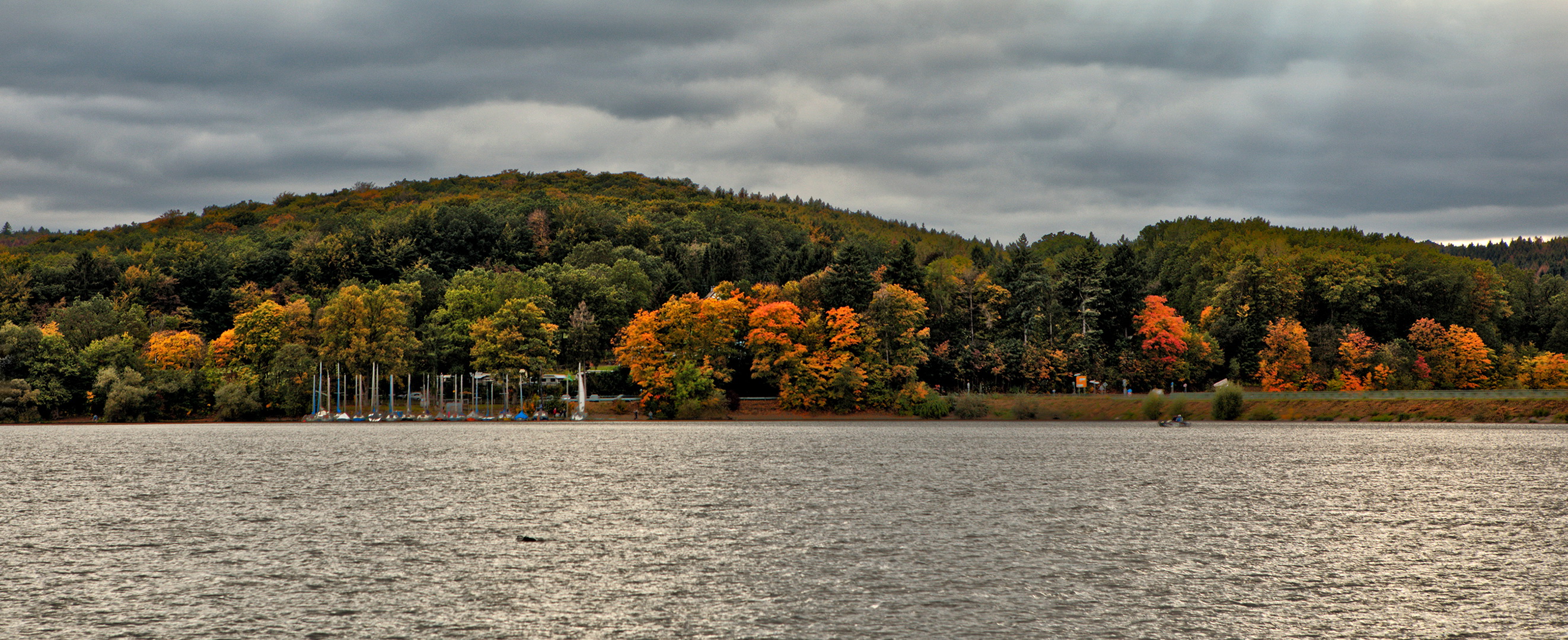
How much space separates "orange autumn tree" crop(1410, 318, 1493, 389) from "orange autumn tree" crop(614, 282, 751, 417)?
9304cm

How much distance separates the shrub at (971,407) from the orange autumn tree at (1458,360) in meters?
60.6

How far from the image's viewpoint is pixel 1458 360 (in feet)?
477

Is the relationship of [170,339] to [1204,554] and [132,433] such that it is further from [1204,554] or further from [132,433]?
[1204,554]

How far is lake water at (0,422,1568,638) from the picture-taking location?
20.8m

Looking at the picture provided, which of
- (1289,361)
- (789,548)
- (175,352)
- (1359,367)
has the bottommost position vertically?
(789,548)

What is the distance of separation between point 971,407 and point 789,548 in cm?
10641

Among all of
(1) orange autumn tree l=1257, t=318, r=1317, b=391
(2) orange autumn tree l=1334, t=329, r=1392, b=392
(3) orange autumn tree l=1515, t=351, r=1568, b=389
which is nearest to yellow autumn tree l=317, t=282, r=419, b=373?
(1) orange autumn tree l=1257, t=318, r=1317, b=391

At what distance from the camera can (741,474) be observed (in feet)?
184

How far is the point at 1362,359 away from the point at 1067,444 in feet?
263

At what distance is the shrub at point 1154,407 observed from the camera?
410ft

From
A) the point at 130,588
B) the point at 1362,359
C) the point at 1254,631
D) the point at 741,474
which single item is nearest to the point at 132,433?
the point at 741,474

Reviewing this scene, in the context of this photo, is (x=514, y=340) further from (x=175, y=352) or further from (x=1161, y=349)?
(x=1161, y=349)

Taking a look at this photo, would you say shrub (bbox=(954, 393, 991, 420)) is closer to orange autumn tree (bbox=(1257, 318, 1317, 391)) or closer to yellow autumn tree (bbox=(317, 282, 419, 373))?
orange autumn tree (bbox=(1257, 318, 1317, 391))

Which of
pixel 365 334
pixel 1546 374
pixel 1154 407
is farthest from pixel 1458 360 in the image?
pixel 365 334
